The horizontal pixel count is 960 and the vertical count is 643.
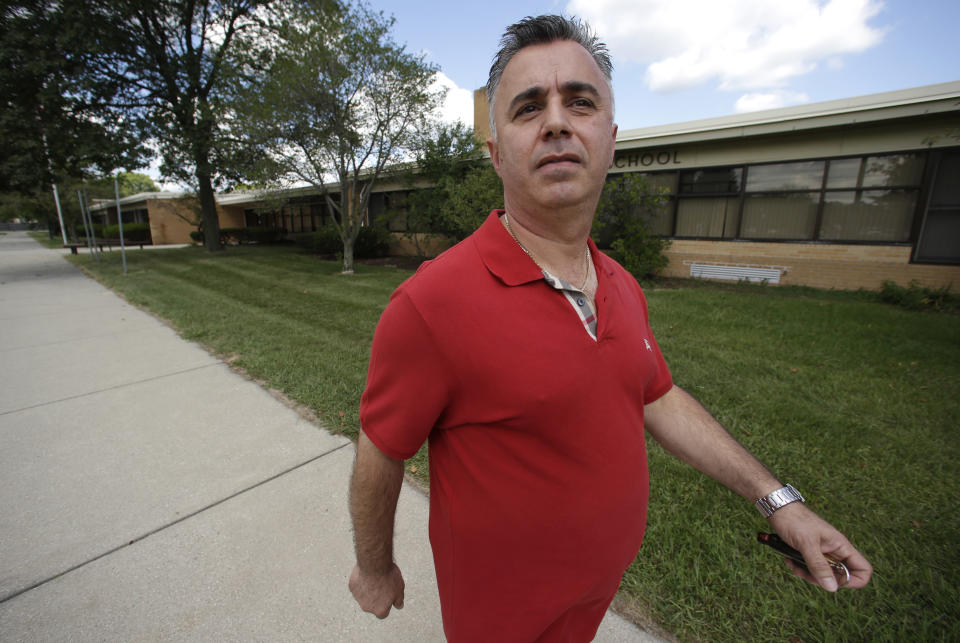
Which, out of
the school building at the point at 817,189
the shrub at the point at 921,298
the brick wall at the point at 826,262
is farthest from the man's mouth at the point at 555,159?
the brick wall at the point at 826,262

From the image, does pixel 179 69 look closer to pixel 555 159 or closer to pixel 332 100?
pixel 332 100

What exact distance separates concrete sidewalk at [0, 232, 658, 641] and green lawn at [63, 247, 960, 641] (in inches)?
17.7

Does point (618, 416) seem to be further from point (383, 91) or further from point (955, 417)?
point (383, 91)

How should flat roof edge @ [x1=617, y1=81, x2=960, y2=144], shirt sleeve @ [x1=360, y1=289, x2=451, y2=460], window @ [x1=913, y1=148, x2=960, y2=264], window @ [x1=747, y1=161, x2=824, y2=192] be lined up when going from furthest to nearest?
window @ [x1=747, y1=161, x2=824, y2=192] → window @ [x1=913, y1=148, x2=960, y2=264] → flat roof edge @ [x1=617, y1=81, x2=960, y2=144] → shirt sleeve @ [x1=360, y1=289, x2=451, y2=460]

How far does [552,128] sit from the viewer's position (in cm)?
101

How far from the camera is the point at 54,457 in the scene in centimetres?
308

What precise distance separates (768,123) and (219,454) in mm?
10772

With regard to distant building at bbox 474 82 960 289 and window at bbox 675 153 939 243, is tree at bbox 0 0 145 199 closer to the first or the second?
distant building at bbox 474 82 960 289

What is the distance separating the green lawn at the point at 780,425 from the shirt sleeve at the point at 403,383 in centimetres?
169

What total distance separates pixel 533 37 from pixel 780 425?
11.7ft

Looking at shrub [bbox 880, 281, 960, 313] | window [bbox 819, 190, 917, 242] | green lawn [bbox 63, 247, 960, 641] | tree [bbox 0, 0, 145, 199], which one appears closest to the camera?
green lawn [bbox 63, 247, 960, 641]

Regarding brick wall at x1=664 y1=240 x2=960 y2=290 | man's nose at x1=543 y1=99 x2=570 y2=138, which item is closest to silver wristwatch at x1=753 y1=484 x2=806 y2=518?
man's nose at x1=543 y1=99 x2=570 y2=138

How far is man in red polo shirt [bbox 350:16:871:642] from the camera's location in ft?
2.97

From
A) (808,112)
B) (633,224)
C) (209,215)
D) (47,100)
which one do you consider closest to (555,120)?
(633,224)
